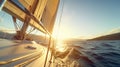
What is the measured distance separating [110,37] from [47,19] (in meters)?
162

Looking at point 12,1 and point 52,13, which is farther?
point 52,13

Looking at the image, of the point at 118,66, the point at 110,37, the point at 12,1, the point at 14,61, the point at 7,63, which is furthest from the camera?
the point at 110,37

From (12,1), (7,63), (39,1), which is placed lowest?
(7,63)

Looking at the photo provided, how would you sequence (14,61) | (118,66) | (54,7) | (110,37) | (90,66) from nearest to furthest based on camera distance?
(14,61), (54,7), (90,66), (118,66), (110,37)

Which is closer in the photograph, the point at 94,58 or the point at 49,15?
the point at 49,15

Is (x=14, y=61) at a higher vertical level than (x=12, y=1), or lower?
lower

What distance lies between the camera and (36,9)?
14.8 feet

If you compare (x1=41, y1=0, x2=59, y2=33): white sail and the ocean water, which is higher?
(x1=41, y1=0, x2=59, y2=33): white sail

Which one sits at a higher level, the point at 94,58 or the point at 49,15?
the point at 49,15

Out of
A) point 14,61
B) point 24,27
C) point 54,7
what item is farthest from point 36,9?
point 54,7

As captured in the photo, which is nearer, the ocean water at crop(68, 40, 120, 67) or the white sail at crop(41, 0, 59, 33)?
the white sail at crop(41, 0, 59, 33)

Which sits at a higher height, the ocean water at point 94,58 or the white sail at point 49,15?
the white sail at point 49,15

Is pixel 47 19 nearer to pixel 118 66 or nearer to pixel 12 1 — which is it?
pixel 12 1

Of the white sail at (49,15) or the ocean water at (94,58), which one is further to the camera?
the ocean water at (94,58)
